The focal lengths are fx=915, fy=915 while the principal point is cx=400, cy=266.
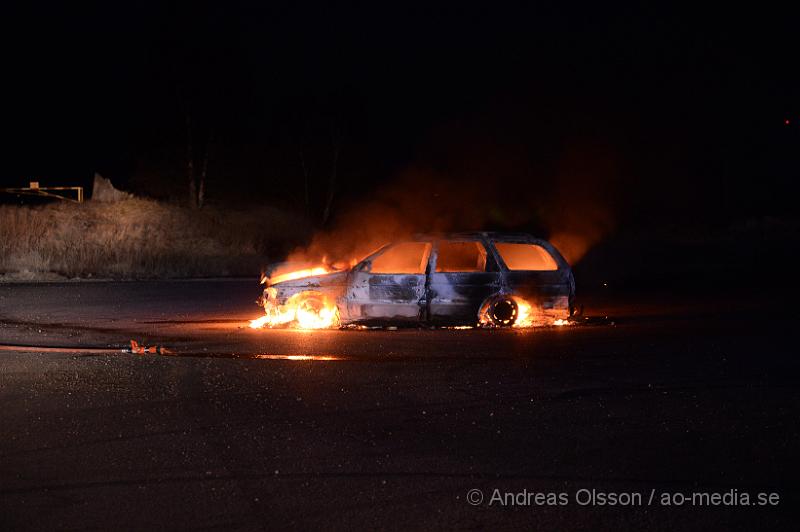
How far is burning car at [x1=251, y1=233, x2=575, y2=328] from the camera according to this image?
1438 centimetres

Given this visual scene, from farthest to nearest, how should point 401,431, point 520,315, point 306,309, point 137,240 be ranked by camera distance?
1. point 137,240
2. point 520,315
3. point 306,309
4. point 401,431

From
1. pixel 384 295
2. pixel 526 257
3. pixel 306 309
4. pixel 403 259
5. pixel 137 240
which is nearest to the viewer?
pixel 384 295

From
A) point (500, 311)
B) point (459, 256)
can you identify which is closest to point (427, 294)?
point (500, 311)

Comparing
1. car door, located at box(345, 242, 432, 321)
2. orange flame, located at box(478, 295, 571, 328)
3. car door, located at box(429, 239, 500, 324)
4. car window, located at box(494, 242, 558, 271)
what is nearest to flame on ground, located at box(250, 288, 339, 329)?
car door, located at box(345, 242, 432, 321)

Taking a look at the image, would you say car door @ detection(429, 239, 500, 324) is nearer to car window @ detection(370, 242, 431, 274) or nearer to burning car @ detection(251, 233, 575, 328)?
burning car @ detection(251, 233, 575, 328)

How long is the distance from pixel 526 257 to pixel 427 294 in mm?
2029

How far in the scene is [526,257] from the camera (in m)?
15.4

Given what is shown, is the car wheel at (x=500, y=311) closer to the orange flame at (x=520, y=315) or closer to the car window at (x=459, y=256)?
the orange flame at (x=520, y=315)

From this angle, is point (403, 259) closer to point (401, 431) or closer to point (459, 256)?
point (459, 256)

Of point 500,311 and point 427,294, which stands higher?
point 427,294

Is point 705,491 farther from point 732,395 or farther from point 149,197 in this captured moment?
point 149,197

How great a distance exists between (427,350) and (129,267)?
1969 cm

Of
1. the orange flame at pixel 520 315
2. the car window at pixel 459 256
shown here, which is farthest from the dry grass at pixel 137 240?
the orange flame at pixel 520 315

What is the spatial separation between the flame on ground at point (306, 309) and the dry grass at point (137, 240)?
49.9 feet
